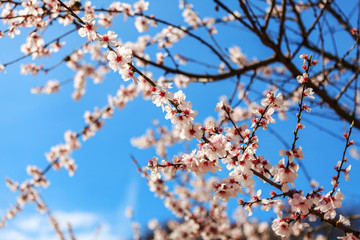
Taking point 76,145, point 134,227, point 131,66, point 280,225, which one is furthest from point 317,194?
point 134,227

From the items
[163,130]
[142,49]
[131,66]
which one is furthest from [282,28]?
[163,130]

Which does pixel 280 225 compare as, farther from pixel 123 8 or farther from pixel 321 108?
pixel 123 8

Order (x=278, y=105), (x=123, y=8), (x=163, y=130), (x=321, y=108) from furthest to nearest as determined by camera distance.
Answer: (x=163, y=130)
(x=123, y=8)
(x=321, y=108)
(x=278, y=105)

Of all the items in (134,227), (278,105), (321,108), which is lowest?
(278,105)

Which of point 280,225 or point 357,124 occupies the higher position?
point 357,124

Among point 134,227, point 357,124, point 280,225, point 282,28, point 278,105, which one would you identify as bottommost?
point 280,225

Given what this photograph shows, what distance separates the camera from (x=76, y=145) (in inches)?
239

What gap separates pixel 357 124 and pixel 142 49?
368cm

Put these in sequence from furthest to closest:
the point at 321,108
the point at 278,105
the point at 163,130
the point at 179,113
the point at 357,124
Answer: the point at 163,130, the point at 321,108, the point at 357,124, the point at 278,105, the point at 179,113

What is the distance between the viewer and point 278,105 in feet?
6.05

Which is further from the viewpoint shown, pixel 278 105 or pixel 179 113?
pixel 278 105

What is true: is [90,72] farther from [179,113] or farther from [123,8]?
[179,113]

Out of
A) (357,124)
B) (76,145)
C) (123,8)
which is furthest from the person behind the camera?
(76,145)

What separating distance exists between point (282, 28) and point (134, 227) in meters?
7.46
